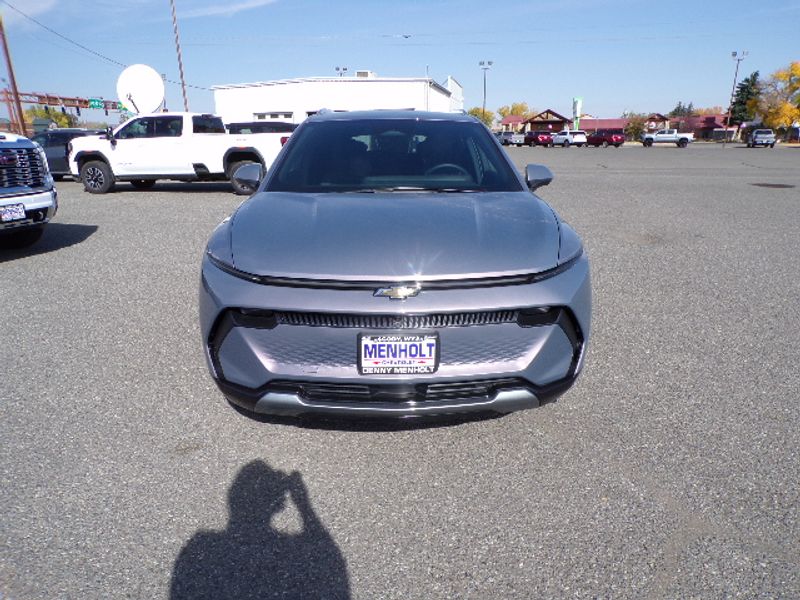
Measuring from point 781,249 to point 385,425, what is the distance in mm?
6745

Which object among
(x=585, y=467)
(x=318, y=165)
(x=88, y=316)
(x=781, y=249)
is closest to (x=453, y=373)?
(x=585, y=467)

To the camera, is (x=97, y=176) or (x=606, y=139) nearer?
(x=97, y=176)

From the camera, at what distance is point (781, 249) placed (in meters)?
7.09

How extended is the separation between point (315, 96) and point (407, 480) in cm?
5112

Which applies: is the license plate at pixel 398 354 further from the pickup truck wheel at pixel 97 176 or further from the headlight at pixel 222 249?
the pickup truck wheel at pixel 97 176

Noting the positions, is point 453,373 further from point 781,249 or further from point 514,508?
point 781,249

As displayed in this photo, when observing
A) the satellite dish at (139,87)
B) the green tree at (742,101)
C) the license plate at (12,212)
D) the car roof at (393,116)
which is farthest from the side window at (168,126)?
the green tree at (742,101)

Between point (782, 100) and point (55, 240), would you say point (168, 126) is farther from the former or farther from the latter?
point (782, 100)

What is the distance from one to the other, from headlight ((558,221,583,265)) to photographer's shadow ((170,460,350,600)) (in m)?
1.54

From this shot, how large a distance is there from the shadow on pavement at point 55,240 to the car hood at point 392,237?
5705 millimetres

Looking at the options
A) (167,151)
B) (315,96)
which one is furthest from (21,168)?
(315,96)

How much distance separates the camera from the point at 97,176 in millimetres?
13312

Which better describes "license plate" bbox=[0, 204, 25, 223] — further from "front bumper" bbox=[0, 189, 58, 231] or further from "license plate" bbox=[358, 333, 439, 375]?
"license plate" bbox=[358, 333, 439, 375]

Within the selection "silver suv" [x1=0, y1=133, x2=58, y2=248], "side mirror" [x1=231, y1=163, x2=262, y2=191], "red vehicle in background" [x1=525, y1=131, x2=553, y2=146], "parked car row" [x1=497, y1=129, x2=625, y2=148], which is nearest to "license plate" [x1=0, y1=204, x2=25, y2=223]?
"silver suv" [x1=0, y1=133, x2=58, y2=248]
